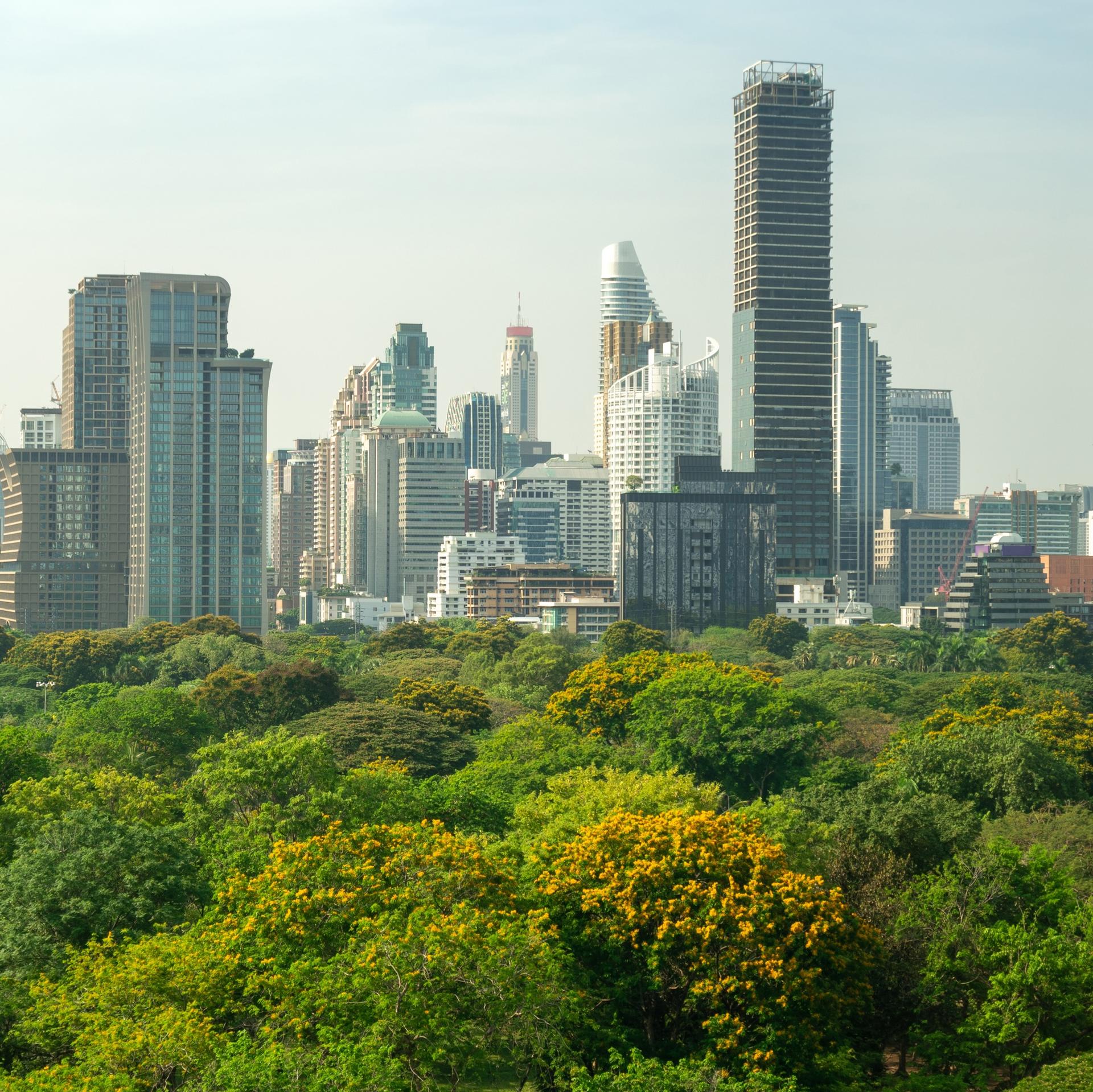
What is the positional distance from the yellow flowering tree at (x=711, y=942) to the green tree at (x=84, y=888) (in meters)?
10.9

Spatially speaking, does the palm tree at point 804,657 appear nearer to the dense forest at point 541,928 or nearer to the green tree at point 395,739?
the green tree at point 395,739

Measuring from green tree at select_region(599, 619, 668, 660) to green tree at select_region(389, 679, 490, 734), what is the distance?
64.0 m

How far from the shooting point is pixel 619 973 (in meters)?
37.7

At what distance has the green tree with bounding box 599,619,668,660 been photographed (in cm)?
16088

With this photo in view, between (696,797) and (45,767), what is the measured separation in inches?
942

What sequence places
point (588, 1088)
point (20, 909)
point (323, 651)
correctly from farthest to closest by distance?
point (323, 651) → point (20, 909) → point (588, 1088)

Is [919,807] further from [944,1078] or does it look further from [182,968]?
[182,968]

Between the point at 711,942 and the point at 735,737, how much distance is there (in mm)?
41541

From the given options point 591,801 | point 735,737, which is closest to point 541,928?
point 591,801

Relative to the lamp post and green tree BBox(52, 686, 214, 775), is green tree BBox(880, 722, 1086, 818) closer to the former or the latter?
green tree BBox(52, 686, 214, 775)

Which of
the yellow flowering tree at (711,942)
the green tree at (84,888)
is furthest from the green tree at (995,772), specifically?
the green tree at (84,888)

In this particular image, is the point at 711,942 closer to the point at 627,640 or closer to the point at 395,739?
the point at 395,739

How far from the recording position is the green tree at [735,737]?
77500 mm

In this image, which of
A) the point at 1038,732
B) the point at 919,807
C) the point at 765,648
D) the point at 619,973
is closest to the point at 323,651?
the point at 765,648
